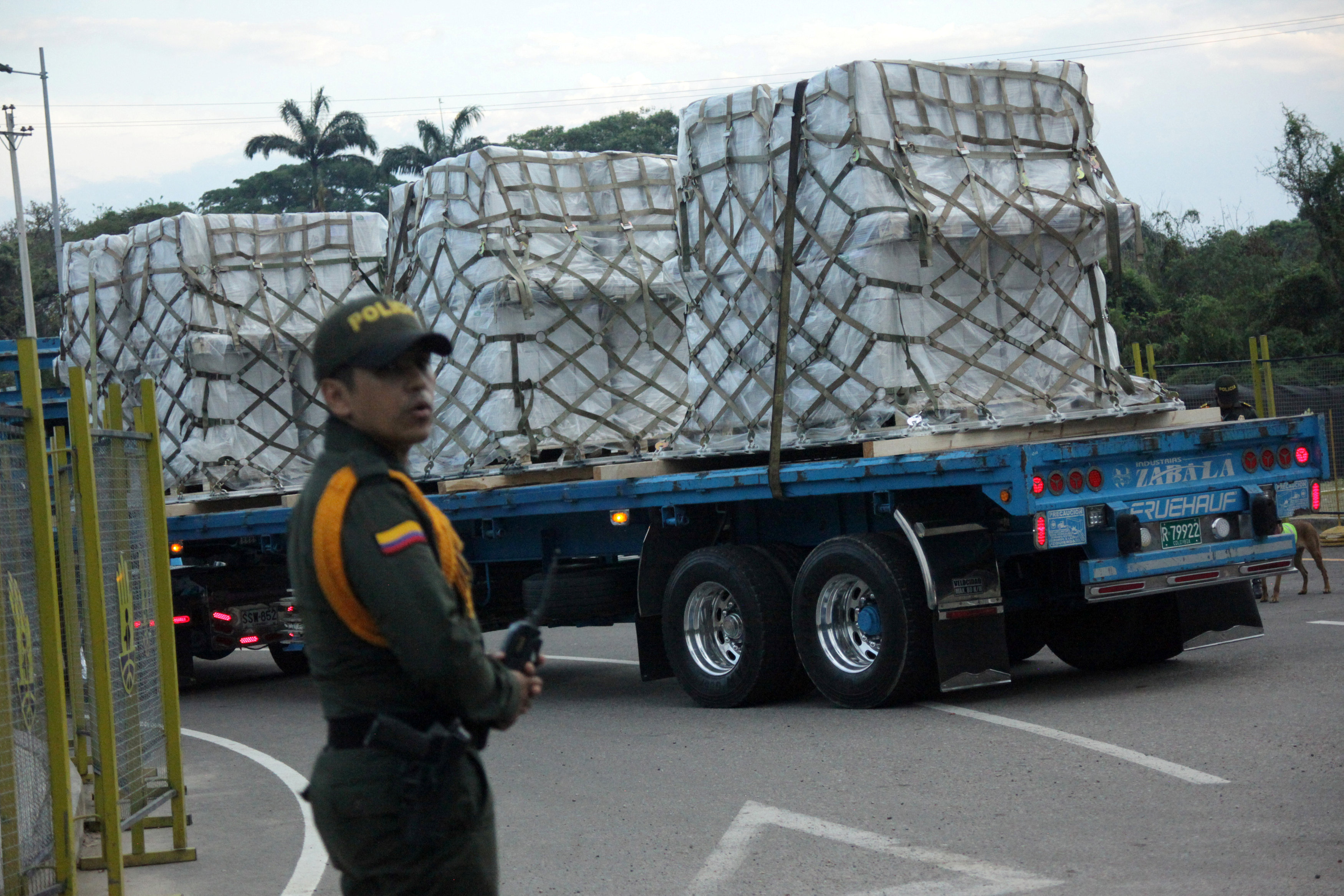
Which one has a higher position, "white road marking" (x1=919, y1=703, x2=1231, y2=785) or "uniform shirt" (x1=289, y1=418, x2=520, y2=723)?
"uniform shirt" (x1=289, y1=418, x2=520, y2=723)

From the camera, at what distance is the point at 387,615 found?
9.64 feet

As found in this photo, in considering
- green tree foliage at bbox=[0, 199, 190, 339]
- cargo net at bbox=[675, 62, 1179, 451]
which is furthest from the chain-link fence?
green tree foliage at bbox=[0, 199, 190, 339]

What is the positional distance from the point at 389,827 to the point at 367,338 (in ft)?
3.28

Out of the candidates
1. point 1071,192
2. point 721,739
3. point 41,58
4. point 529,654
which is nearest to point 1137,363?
point 1071,192

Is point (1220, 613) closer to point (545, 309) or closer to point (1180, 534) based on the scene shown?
point (1180, 534)

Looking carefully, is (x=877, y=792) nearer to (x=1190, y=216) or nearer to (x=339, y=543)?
(x=339, y=543)

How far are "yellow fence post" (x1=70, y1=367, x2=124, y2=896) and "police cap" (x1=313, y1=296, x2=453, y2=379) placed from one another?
309 cm

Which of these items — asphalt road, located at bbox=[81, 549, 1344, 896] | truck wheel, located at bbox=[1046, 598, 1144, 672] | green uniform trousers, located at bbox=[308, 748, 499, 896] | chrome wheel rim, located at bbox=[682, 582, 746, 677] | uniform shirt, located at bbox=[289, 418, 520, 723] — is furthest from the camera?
chrome wheel rim, located at bbox=[682, 582, 746, 677]

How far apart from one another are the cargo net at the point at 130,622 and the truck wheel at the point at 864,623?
4025 millimetres

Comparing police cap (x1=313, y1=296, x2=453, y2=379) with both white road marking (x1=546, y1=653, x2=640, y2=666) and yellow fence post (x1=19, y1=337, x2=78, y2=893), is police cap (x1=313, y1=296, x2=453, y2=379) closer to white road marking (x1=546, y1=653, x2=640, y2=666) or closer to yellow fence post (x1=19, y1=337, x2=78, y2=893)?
yellow fence post (x1=19, y1=337, x2=78, y2=893)

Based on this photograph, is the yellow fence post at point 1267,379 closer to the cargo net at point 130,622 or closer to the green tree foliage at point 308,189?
the cargo net at point 130,622

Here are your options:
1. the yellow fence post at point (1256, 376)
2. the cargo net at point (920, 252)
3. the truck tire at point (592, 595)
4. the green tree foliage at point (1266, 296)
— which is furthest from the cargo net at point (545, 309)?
the green tree foliage at point (1266, 296)

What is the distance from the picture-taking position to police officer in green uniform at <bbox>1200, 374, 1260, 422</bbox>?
12734 mm

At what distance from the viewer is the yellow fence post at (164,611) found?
7152mm
